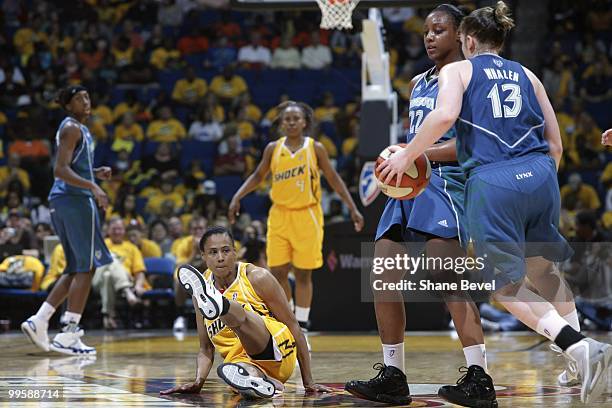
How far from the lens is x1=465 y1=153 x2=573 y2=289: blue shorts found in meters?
4.18

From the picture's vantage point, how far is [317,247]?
8219 millimetres

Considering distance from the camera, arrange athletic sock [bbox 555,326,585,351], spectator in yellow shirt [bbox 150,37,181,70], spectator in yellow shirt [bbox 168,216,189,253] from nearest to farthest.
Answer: athletic sock [bbox 555,326,585,351], spectator in yellow shirt [bbox 168,216,189,253], spectator in yellow shirt [bbox 150,37,181,70]

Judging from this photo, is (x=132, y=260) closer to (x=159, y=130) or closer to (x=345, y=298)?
(x=345, y=298)

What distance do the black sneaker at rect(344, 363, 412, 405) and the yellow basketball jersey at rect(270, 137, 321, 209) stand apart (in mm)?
3729

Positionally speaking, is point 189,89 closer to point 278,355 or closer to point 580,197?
point 580,197

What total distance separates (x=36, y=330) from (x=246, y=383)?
10.9 feet

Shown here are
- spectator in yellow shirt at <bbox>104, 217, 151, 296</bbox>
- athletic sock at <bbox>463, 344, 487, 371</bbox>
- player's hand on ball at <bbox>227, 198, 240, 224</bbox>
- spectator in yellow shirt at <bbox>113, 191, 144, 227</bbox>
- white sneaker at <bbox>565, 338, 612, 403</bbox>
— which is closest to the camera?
white sneaker at <bbox>565, 338, 612, 403</bbox>

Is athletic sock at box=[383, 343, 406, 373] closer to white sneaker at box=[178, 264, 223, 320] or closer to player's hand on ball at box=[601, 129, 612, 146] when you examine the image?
white sneaker at box=[178, 264, 223, 320]

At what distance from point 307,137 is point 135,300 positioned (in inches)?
146

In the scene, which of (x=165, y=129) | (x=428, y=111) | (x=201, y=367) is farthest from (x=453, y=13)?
(x=165, y=129)

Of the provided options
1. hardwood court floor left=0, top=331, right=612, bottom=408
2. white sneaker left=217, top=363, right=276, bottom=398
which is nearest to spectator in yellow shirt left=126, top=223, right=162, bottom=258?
hardwood court floor left=0, top=331, right=612, bottom=408

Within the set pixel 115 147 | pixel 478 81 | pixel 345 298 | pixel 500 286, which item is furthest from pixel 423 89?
pixel 115 147

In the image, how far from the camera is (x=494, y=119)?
4320 mm

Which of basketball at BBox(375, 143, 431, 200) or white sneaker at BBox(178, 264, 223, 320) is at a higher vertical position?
basketball at BBox(375, 143, 431, 200)
